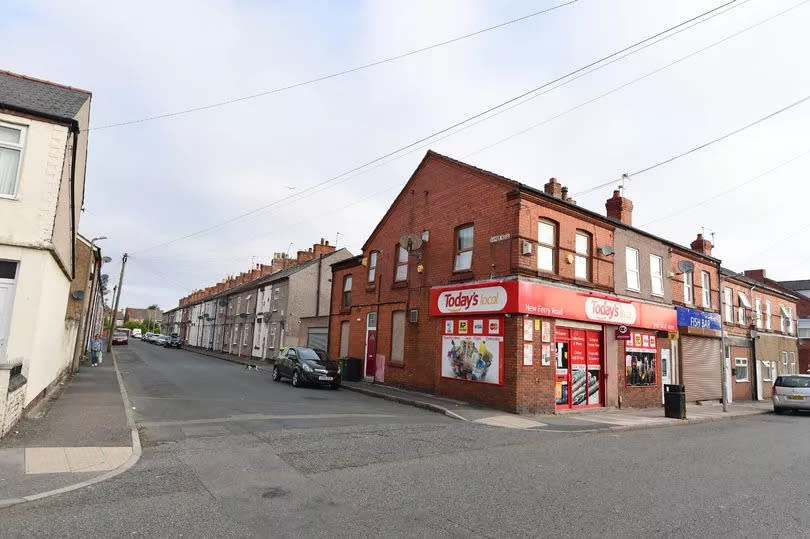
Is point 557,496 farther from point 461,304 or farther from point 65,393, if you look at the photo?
point 65,393

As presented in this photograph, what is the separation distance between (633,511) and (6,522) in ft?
21.3

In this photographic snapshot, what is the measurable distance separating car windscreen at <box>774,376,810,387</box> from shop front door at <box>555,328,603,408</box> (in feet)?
35.6

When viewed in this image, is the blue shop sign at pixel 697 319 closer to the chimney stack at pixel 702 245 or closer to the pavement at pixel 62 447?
the chimney stack at pixel 702 245

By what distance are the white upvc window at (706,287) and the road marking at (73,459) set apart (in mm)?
23956

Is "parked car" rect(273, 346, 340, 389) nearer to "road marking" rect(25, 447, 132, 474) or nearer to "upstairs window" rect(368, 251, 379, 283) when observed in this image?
"upstairs window" rect(368, 251, 379, 283)

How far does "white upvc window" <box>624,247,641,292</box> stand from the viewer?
18.2 metres

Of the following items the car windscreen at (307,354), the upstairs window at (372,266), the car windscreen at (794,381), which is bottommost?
the car windscreen at (794,381)

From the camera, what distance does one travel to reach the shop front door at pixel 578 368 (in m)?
15.2

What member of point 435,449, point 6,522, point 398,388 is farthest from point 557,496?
point 398,388

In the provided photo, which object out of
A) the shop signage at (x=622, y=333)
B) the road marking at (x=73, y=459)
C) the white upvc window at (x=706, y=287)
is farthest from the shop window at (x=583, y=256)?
the road marking at (x=73, y=459)

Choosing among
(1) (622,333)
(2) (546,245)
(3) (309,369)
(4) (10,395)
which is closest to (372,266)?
(3) (309,369)

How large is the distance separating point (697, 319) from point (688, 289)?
1381mm

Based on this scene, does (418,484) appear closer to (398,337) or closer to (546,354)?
(546,354)

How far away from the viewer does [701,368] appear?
22109mm
